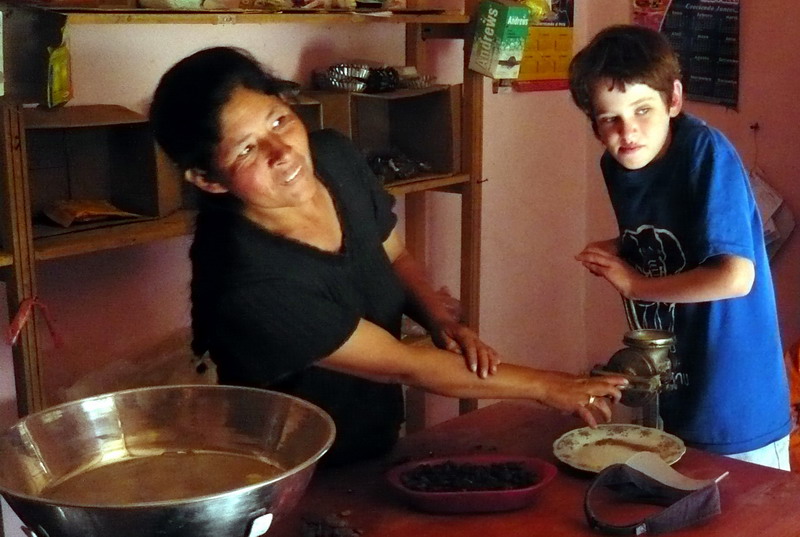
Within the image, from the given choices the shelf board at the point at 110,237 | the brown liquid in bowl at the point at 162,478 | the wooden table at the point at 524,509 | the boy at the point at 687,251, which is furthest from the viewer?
the shelf board at the point at 110,237

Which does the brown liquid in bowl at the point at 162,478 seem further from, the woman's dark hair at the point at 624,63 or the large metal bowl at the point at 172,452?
the woman's dark hair at the point at 624,63

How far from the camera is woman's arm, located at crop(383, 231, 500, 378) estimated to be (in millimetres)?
1407

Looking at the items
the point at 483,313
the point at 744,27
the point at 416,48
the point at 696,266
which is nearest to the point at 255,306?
the point at 696,266

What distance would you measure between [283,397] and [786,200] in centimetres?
176

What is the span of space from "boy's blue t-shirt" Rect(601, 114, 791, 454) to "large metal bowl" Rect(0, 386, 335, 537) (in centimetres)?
72

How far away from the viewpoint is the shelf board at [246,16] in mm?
1572

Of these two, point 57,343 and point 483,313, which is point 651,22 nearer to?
point 483,313

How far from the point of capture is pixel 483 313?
2785 mm

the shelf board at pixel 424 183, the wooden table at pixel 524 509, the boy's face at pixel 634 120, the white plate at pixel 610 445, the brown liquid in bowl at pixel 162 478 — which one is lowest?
the wooden table at pixel 524 509

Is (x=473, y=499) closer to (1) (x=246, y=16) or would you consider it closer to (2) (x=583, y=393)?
(2) (x=583, y=393)

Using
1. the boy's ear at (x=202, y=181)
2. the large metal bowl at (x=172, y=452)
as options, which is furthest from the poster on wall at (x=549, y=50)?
the large metal bowl at (x=172, y=452)

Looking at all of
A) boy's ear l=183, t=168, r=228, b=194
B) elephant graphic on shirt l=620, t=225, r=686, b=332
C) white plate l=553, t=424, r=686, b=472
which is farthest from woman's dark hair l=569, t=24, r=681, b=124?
boy's ear l=183, t=168, r=228, b=194

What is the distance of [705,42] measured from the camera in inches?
101

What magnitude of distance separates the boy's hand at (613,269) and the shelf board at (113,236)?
65 centimetres
